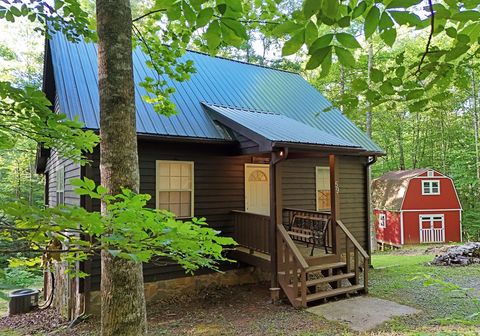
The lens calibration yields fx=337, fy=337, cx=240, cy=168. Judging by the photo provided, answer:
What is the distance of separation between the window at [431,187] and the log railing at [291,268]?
17.8m

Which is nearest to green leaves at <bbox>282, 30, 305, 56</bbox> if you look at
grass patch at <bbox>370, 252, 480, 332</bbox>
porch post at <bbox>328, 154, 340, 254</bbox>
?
grass patch at <bbox>370, 252, 480, 332</bbox>

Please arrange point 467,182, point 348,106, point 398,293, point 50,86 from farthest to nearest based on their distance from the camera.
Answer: point 467,182, point 50,86, point 398,293, point 348,106

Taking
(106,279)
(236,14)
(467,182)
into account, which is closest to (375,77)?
(236,14)

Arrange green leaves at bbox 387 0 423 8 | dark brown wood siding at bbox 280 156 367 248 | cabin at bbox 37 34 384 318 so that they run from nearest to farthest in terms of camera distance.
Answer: green leaves at bbox 387 0 423 8 < cabin at bbox 37 34 384 318 < dark brown wood siding at bbox 280 156 367 248

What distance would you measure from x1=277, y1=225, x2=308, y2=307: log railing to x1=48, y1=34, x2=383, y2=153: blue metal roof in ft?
8.74

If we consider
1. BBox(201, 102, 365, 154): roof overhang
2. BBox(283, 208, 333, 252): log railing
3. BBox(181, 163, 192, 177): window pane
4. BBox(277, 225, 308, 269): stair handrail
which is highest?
BBox(201, 102, 365, 154): roof overhang

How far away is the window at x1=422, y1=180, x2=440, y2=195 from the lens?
832 inches

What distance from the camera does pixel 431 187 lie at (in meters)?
21.2

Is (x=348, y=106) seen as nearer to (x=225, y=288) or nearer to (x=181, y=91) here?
(x=225, y=288)

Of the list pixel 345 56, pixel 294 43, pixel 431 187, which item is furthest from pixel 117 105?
pixel 431 187

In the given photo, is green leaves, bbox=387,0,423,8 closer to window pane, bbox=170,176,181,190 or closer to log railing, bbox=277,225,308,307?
log railing, bbox=277,225,308,307

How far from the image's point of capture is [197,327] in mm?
5480

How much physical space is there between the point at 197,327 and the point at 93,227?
184 inches

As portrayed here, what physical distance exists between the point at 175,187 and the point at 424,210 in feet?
62.5
